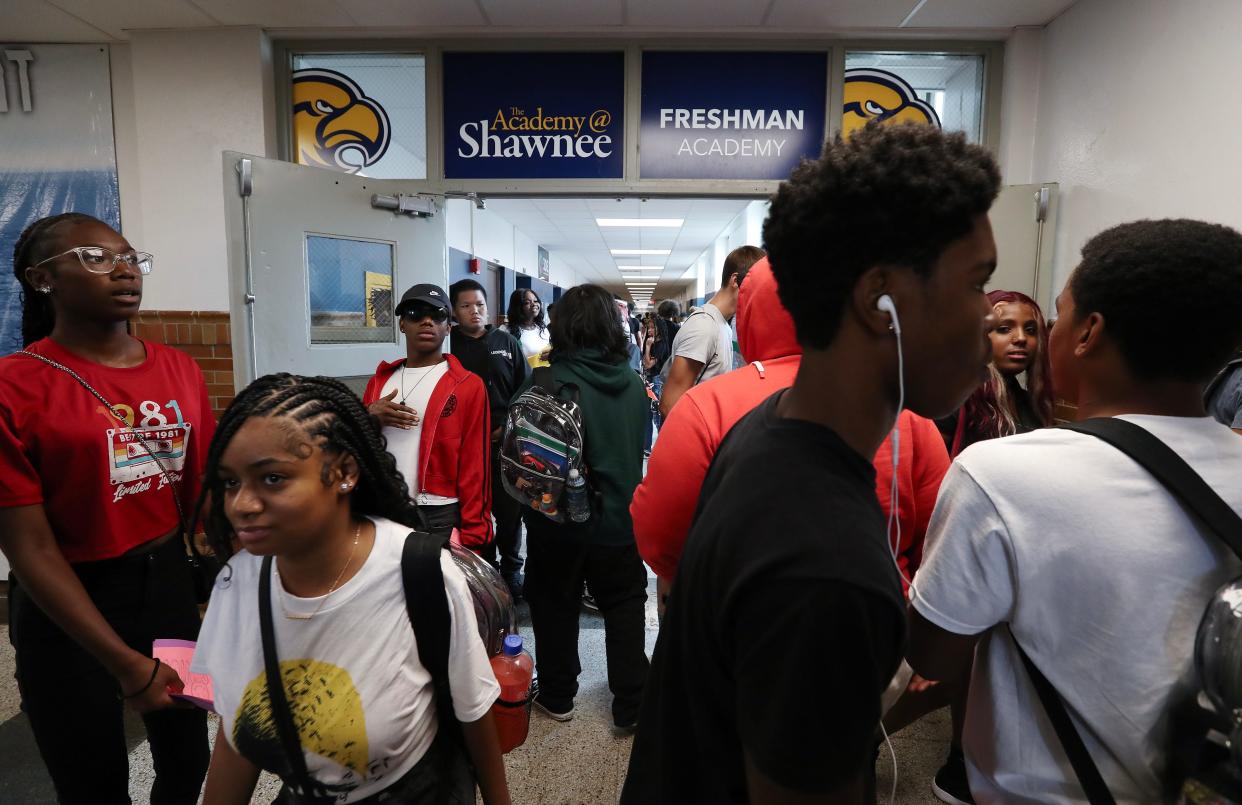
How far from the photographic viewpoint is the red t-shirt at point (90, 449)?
136cm

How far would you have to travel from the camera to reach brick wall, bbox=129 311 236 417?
3477 millimetres

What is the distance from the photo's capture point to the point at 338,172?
10.9ft

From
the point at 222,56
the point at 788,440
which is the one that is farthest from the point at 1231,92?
the point at 222,56

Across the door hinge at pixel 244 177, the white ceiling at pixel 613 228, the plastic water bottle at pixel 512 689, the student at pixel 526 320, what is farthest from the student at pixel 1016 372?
the white ceiling at pixel 613 228

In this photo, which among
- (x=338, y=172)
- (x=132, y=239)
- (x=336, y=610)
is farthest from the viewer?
(x=132, y=239)

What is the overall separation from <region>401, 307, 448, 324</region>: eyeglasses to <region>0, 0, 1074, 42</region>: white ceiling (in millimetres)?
1795

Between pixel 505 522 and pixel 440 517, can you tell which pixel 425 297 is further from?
pixel 505 522

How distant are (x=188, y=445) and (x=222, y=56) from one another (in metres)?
2.90

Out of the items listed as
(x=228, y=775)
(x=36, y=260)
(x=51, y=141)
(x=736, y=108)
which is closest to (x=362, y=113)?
(x=51, y=141)

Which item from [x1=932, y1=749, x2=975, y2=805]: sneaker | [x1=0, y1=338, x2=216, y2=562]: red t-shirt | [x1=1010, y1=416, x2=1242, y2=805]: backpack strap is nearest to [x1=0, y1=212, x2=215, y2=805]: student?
[x1=0, y1=338, x2=216, y2=562]: red t-shirt

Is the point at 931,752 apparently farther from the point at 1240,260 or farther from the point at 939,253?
the point at 939,253

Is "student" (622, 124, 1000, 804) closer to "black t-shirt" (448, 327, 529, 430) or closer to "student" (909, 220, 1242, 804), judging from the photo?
"student" (909, 220, 1242, 804)

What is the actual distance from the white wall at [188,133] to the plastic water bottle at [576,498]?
2479 millimetres

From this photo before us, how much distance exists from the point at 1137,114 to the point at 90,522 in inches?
159
